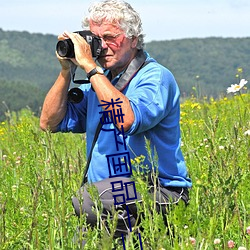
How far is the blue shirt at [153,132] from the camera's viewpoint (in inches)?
129

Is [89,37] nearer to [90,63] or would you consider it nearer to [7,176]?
[90,63]

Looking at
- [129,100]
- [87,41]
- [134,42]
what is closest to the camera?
[129,100]

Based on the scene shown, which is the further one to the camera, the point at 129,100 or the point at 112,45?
the point at 112,45

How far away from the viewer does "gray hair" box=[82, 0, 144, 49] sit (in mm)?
3484

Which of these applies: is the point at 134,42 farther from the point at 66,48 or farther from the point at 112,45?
the point at 66,48

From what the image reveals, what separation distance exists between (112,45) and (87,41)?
0.17 meters

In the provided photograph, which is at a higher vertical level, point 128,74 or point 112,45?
point 112,45

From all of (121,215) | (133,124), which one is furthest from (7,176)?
(133,124)

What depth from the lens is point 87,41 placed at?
133 inches

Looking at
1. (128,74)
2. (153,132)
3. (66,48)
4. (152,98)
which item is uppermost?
(66,48)

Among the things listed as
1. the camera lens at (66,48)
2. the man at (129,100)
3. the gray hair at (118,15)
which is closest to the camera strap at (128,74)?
the man at (129,100)

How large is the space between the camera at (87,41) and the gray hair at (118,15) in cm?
11

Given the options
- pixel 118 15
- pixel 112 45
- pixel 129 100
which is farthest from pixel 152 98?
pixel 118 15

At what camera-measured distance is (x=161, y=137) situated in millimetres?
3510
